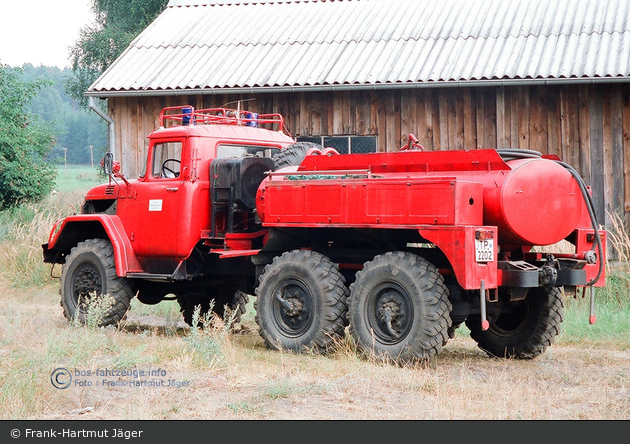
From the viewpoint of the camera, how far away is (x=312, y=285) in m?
8.84

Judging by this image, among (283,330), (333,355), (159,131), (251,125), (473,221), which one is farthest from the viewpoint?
(251,125)

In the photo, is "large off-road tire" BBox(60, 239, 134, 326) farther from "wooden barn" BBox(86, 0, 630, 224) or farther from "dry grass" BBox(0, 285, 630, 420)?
"wooden barn" BBox(86, 0, 630, 224)

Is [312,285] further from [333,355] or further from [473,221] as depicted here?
[473,221]

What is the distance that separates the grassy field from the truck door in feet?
3.57

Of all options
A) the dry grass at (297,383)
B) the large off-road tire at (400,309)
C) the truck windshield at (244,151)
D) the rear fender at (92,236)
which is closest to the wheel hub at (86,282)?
the rear fender at (92,236)

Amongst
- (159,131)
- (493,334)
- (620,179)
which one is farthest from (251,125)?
(620,179)

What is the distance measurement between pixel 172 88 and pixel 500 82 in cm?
595

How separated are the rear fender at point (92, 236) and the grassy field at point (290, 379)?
85cm

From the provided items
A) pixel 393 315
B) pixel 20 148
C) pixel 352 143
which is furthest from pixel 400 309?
pixel 20 148

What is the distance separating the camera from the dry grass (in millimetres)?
6246

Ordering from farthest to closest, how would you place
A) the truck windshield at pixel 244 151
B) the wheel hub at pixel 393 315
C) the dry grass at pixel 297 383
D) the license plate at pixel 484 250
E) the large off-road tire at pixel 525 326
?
the truck windshield at pixel 244 151 → the large off-road tire at pixel 525 326 → the wheel hub at pixel 393 315 → the license plate at pixel 484 250 → the dry grass at pixel 297 383

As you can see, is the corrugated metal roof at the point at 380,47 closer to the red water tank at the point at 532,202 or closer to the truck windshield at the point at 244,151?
the truck windshield at the point at 244,151

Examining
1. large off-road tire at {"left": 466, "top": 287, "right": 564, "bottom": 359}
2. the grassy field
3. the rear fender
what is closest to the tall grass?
the rear fender

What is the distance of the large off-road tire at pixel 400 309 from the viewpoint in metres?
8.00
